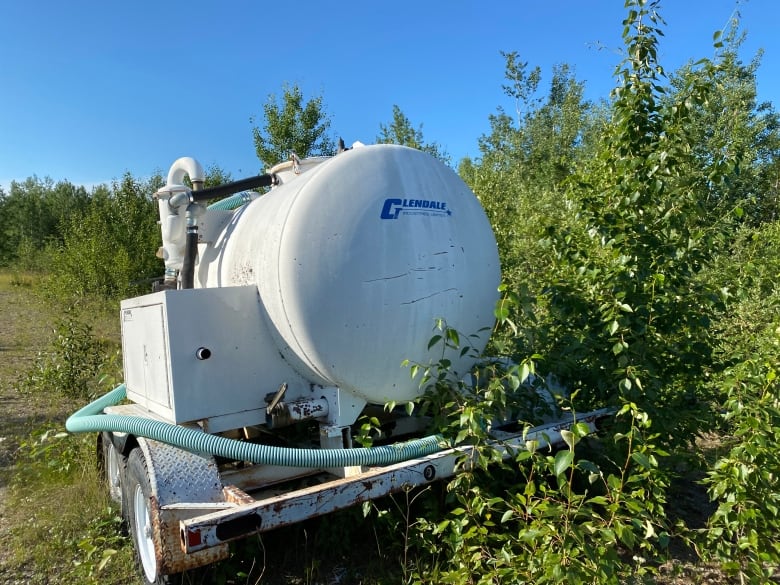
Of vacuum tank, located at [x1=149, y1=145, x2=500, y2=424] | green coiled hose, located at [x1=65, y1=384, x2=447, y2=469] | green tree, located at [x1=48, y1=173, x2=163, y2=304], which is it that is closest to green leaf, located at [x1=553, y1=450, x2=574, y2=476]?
green coiled hose, located at [x1=65, y1=384, x2=447, y2=469]

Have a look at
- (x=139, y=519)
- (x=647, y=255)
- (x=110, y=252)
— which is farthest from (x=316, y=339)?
(x=110, y=252)

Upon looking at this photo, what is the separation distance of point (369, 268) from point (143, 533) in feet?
6.84

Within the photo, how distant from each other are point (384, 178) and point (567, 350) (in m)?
1.58

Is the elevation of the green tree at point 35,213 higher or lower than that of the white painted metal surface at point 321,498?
higher

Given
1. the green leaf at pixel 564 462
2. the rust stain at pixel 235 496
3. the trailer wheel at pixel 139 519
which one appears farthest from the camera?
the trailer wheel at pixel 139 519

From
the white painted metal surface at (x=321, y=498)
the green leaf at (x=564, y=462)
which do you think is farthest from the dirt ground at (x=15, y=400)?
the green leaf at (x=564, y=462)

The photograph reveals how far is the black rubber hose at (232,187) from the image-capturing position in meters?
3.85

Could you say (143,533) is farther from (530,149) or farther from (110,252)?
(530,149)

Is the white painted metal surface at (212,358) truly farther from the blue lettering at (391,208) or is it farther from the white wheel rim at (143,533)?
the blue lettering at (391,208)

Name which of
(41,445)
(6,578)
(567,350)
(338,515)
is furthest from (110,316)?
(567,350)

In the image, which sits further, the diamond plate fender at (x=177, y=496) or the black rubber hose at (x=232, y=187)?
the black rubber hose at (x=232, y=187)

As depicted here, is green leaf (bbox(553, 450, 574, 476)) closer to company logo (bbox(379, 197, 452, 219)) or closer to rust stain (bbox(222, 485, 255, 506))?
rust stain (bbox(222, 485, 255, 506))

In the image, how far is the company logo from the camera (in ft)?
9.74

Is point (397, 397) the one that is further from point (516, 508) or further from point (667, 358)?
point (667, 358)
